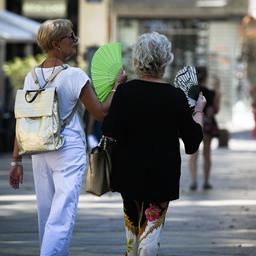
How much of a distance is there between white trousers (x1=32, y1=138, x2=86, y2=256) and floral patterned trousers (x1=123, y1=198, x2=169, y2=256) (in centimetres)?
48

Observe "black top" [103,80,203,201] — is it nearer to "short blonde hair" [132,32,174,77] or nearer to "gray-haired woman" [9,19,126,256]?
"short blonde hair" [132,32,174,77]

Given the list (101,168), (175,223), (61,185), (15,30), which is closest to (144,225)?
(101,168)

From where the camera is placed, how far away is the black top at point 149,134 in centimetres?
660

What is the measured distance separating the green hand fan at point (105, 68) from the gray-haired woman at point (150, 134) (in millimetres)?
498

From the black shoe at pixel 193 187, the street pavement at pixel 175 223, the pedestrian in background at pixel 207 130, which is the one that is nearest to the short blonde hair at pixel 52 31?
the street pavement at pixel 175 223

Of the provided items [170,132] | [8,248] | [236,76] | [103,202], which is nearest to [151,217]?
[170,132]

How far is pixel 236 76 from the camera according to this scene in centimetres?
3841

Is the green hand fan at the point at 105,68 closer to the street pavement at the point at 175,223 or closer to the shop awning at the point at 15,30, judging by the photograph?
the street pavement at the point at 175,223

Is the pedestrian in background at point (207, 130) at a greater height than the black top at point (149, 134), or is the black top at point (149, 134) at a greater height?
the black top at point (149, 134)

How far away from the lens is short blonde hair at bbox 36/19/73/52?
→ 711 cm

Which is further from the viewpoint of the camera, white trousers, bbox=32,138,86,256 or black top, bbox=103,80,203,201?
white trousers, bbox=32,138,86,256

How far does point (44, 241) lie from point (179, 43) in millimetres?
32147

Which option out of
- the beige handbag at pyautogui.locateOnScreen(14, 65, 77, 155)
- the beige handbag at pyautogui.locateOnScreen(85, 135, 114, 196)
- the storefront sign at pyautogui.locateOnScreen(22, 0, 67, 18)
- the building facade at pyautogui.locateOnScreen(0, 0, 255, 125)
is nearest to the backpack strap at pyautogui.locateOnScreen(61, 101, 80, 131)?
the beige handbag at pyautogui.locateOnScreen(14, 65, 77, 155)

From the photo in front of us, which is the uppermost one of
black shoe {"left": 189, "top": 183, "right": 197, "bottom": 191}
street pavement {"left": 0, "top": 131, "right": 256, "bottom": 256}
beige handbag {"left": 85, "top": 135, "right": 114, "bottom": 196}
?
beige handbag {"left": 85, "top": 135, "right": 114, "bottom": 196}
